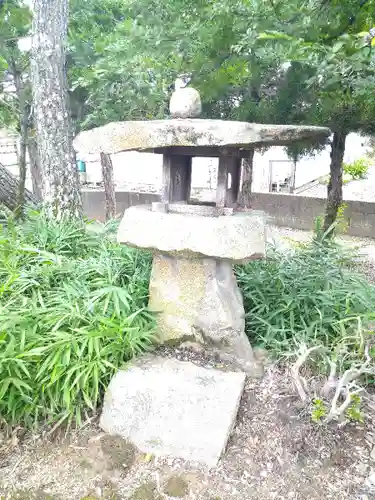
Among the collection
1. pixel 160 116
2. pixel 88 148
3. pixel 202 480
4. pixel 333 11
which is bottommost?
pixel 202 480

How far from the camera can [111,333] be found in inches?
95.0

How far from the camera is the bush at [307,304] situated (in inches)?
104

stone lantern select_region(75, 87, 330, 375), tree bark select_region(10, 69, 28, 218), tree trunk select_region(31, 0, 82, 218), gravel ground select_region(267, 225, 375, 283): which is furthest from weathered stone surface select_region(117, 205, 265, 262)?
tree bark select_region(10, 69, 28, 218)

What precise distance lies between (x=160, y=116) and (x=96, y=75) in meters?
0.76

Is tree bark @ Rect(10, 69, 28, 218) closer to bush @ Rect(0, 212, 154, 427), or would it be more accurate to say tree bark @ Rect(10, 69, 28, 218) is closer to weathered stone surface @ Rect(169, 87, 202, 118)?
bush @ Rect(0, 212, 154, 427)

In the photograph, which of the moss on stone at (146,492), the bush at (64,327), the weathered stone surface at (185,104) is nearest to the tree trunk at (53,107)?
the bush at (64,327)

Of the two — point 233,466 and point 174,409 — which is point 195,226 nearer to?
point 174,409

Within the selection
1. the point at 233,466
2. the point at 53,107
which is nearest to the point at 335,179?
the point at 53,107

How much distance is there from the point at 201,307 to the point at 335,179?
321cm

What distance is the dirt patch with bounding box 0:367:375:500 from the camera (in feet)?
6.30

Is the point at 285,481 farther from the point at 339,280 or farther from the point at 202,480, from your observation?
the point at 339,280

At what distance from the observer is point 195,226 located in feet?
7.79

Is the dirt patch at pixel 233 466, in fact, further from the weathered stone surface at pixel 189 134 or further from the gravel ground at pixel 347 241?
the gravel ground at pixel 347 241

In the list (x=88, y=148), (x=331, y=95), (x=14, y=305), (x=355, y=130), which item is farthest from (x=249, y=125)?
(x=355, y=130)
